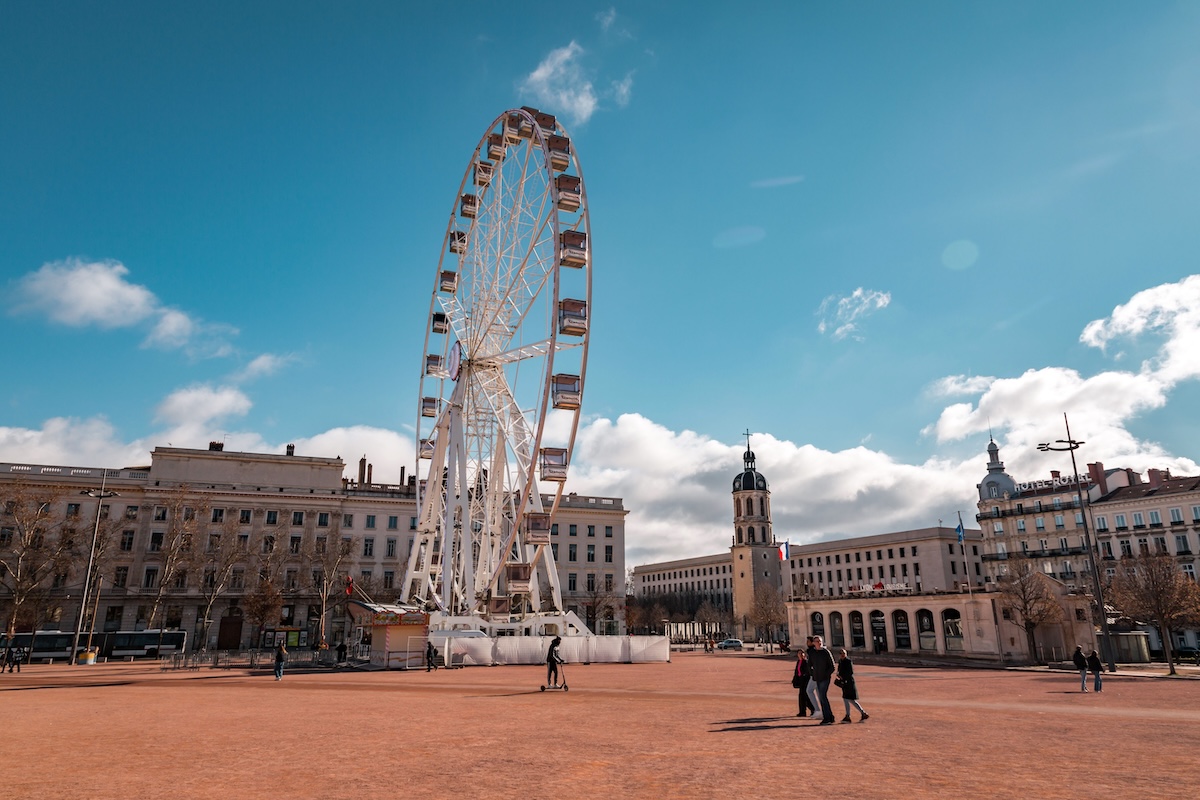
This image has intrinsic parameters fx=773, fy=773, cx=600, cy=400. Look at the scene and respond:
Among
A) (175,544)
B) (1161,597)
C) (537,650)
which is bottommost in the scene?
(537,650)

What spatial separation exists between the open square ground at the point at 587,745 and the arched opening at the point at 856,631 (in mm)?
40905

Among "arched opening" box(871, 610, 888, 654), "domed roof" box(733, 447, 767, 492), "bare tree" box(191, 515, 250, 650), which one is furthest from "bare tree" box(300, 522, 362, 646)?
"domed roof" box(733, 447, 767, 492)

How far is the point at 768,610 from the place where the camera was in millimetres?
107312

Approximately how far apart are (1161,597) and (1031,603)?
703 cm

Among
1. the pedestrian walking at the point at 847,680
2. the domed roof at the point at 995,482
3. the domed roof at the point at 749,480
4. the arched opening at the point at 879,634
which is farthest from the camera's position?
the domed roof at the point at 749,480

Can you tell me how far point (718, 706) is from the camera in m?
20.6

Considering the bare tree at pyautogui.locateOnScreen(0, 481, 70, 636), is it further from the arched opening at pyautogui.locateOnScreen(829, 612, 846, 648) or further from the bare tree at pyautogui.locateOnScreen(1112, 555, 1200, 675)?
the bare tree at pyautogui.locateOnScreen(1112, 555, 1200, 675)

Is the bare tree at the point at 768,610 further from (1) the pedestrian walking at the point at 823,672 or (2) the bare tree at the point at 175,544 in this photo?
(1) the pedestrian walking at the point at 823,672

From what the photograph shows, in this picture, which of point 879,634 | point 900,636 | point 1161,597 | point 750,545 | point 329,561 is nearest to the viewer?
point 1161,597

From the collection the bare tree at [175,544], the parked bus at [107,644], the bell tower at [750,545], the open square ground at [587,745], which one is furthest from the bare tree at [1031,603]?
the bell tower at [750,545]

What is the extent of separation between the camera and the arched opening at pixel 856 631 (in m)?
65.5

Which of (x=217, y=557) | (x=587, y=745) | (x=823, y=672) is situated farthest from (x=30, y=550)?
(x=823, y=672)

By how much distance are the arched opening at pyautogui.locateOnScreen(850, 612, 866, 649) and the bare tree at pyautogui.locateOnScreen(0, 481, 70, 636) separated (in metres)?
63.3

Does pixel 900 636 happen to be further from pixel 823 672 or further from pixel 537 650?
pixel 823 672
